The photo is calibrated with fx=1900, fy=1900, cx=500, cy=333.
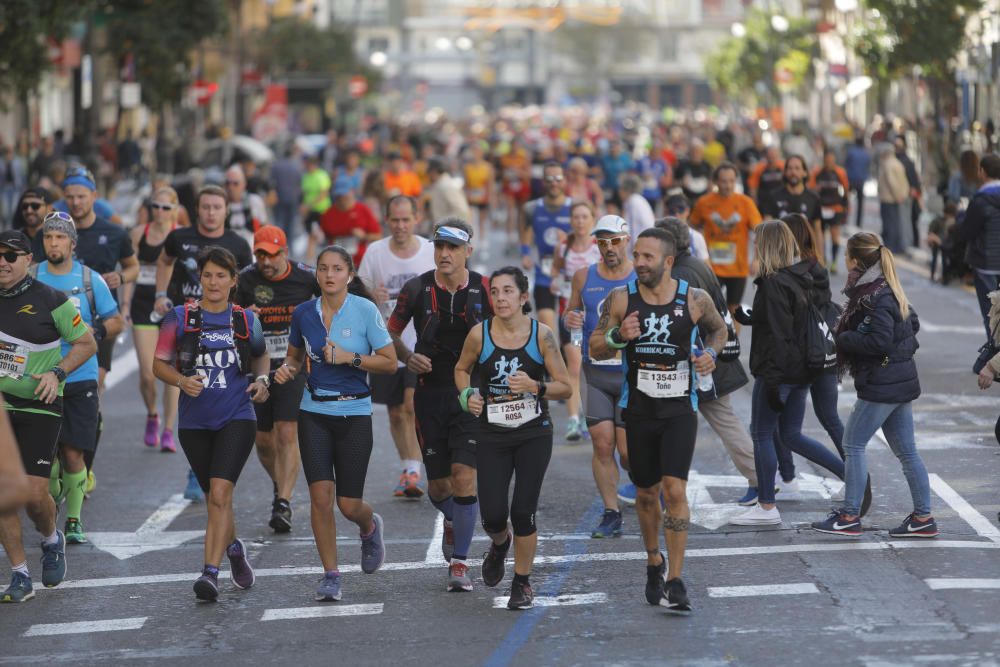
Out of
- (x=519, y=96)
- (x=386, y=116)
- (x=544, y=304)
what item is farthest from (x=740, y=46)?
(x=519, y=96)

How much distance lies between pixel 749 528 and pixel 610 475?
0.80 meters

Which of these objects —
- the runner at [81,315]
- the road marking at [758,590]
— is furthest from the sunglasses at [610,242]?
the runner at [81,315]

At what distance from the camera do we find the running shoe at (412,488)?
38.1 ft

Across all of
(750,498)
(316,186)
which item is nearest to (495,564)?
(750,498)

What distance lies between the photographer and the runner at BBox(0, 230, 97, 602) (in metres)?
9.03

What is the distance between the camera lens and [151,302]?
44.5 feet

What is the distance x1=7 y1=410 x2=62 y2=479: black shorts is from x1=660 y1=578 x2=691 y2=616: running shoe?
3083 mm

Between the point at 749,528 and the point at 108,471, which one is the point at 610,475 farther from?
the point at 108,471

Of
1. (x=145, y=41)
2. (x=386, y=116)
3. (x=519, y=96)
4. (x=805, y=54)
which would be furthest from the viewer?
(x=519, y=96)

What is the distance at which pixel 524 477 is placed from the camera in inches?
336

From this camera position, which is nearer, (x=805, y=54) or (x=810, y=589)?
(x=810, y=589)

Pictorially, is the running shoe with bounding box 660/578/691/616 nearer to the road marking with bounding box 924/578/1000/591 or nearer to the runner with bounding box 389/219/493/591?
the road marking with bounding box 924/578/1000/591

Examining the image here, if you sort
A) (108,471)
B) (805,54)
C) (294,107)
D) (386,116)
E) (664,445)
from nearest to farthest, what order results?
1. (664,445)
2. (108,471)
3. (805,54)
4. (294,107)
5. (386,116)

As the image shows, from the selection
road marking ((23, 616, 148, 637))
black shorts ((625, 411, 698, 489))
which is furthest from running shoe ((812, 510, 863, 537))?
road marking ((23, 616, 148, 637))
